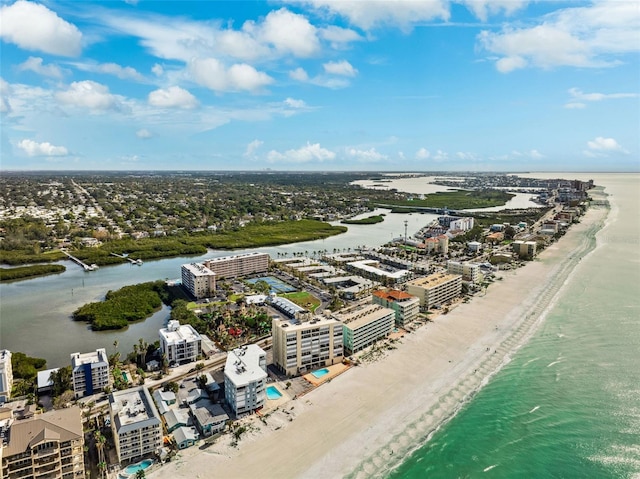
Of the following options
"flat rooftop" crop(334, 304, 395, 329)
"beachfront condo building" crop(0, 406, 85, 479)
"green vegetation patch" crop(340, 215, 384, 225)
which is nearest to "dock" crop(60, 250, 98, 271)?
"flat rooftop" crop(334, 304, 395, 329)

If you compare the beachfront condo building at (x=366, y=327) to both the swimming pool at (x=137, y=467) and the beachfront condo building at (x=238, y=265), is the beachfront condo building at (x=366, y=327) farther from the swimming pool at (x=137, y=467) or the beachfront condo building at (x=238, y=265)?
the beachfront condo building at (x=238, y=265)

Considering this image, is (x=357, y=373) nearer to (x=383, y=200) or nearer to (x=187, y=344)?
(x=187, y=344)

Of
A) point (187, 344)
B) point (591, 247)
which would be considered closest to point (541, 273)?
point (591, 247)

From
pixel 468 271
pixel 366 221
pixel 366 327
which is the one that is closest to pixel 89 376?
pixel 366 327

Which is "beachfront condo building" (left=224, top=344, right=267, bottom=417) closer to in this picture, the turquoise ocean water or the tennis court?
the turquoise ocean water

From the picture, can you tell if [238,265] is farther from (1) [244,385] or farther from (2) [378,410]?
(2) [378,410]
